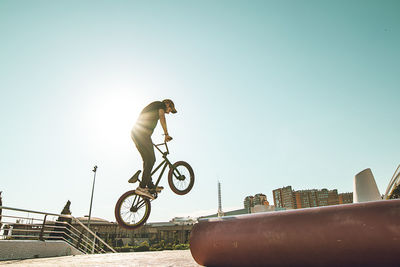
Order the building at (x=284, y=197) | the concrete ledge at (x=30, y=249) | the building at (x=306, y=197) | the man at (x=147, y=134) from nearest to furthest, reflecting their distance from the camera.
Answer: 1. the man at (x=147, y=134)
2. the concrete ledge at (x=30, y=249)
3. the building at (x=306, y=197)
4. the building at (x=284, y=197)

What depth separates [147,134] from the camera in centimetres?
598

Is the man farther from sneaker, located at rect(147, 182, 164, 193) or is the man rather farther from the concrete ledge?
the concrete ledge

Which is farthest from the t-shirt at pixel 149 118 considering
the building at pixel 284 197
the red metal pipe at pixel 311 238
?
the building at pixel 284 197

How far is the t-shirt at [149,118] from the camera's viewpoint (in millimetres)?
6016

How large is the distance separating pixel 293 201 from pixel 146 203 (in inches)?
5588

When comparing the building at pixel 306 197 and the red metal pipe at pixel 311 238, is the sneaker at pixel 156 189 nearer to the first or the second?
the red metal pipe at pixel 311 238

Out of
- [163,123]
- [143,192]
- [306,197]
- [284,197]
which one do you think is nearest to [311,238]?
[143,192]

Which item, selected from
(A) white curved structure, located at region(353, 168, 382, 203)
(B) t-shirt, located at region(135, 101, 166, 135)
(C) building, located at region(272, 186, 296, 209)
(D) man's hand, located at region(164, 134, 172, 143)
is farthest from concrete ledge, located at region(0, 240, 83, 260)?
(C) building, located at region(272, 186, 296, 209)

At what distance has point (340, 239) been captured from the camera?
7.60ft

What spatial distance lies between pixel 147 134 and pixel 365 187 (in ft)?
31.7

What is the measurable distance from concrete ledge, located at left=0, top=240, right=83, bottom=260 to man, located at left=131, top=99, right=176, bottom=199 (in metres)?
5.02

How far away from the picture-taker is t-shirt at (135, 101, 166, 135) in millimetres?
6016

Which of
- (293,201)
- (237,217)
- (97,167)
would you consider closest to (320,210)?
(237,217)

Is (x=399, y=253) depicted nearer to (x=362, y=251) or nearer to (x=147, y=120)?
(x=362, y=251)
